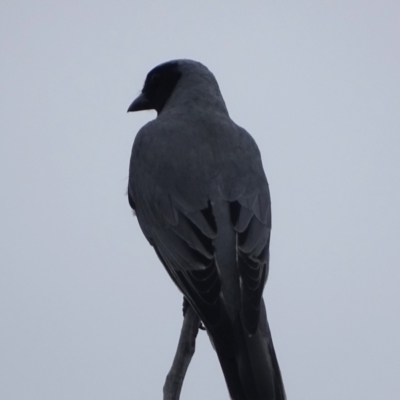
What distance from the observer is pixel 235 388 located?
4.43 metres

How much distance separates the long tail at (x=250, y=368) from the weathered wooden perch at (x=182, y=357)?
16 cm

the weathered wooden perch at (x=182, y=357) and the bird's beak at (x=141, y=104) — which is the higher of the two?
the bird's beak at (x=141, y=104)

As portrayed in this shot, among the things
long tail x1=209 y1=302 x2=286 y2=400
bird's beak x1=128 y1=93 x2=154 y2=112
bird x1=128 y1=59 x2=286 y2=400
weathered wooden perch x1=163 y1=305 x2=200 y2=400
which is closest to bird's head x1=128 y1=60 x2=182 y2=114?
bird's beak x1=128 y1=93 x2=154 y2=112

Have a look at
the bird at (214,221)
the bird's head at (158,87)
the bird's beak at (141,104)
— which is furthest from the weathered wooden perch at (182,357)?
the bird's beak at (141,104)

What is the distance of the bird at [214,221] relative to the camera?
455 cm

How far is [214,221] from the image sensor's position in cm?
524

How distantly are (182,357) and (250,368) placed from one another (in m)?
0.40

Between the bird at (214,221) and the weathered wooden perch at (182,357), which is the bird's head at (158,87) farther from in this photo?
the weathered wooden perch at (182,357)

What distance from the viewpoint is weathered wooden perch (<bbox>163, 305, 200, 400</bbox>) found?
4227 mm

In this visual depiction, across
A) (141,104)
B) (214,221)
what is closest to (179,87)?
(141,104)

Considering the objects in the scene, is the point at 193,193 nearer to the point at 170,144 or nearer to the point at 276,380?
the point at 170,144

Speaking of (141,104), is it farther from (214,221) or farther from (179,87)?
(214,221)

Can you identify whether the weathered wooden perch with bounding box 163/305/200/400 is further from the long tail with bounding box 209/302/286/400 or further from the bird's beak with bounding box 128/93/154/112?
the bird's beak with bounding box 128/93/154/112

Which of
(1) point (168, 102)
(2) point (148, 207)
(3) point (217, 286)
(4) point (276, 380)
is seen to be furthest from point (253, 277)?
(1) point (168, 102)
